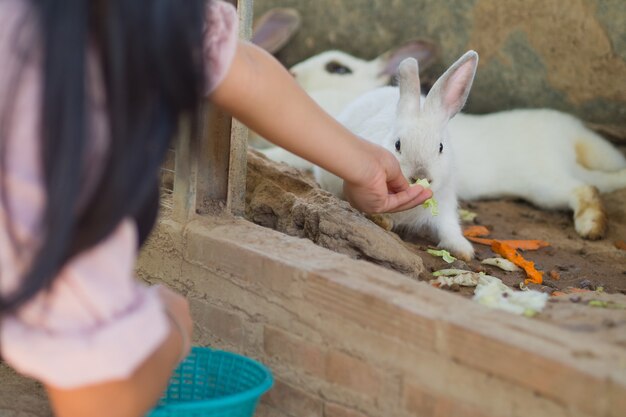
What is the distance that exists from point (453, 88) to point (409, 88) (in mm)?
159

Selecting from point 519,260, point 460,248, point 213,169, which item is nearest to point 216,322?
point 213,169

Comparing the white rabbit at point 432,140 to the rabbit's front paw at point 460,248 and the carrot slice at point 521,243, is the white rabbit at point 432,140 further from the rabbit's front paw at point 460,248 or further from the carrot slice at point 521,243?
the carrot slice at point 521,243

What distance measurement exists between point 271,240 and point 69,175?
1265 millimetres

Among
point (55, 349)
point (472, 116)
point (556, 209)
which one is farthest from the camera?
point (472, 116)

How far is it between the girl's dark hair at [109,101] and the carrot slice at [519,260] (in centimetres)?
190

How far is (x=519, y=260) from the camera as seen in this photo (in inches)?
132

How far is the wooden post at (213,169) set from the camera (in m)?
2.86

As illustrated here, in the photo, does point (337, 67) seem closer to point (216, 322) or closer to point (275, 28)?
point (275, 28)

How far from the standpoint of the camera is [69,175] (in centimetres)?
143

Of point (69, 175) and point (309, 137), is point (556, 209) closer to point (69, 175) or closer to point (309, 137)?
point (309, 137)

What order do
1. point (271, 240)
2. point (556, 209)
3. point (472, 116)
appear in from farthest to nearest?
point (472, 116) < point (556, 209) < point (271, 240)

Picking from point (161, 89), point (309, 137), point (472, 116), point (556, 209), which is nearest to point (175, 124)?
point (161, 89)

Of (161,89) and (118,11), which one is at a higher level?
(118,11)

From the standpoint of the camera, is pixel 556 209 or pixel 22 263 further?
pixel 556 209
